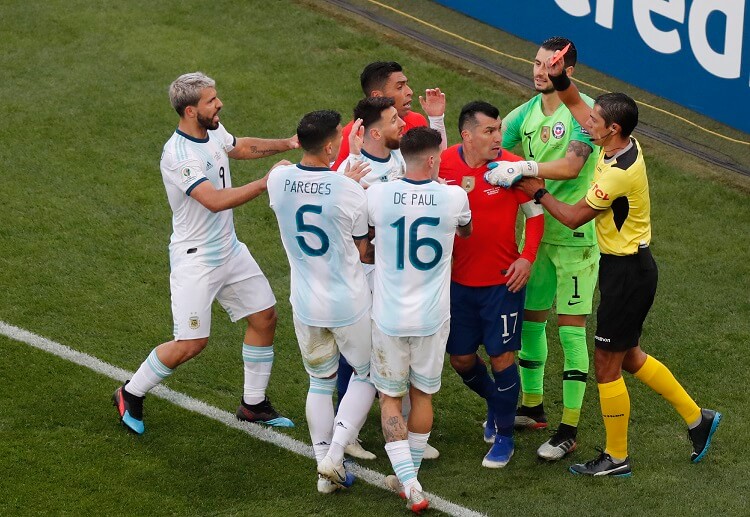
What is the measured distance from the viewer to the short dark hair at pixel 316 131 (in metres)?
6.75

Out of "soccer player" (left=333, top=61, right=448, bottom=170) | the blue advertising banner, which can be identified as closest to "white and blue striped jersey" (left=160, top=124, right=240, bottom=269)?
"soccer player" (left=333, top=61, right=448, bottom=170)

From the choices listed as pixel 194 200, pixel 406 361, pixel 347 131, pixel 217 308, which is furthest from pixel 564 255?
pixel 217 308

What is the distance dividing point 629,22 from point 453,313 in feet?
19.3

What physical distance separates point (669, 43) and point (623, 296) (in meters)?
5.49

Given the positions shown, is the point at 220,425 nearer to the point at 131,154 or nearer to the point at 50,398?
the point at 50,398

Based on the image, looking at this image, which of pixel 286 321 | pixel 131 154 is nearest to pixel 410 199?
pixel 286 321

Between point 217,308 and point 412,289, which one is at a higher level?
point 412,289

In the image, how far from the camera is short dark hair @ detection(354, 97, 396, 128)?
7.29 m

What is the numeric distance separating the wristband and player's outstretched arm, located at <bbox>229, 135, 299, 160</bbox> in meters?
1.86

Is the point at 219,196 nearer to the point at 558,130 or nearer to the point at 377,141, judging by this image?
the point at 377,141

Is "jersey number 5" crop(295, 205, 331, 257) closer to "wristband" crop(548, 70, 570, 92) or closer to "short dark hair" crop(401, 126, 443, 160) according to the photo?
"short dark hair" crop(401, 126, 443, 160)

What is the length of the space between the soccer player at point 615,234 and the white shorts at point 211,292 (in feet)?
6.48

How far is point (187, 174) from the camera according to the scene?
7438 millimetres

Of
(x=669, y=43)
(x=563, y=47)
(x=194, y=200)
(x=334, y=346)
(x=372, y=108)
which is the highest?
(x=563, y=47)
